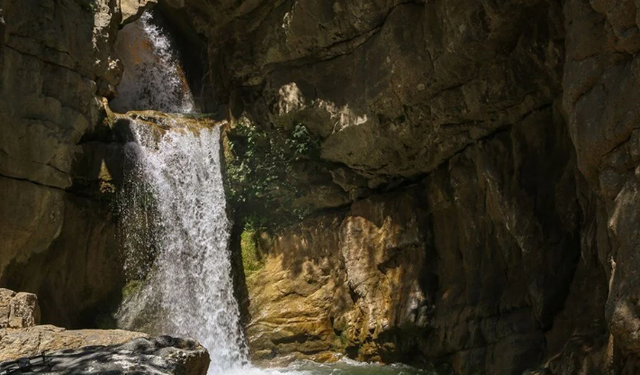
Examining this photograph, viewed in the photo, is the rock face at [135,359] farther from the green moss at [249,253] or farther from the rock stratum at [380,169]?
the green moss at [249,253]

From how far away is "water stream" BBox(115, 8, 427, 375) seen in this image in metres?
11.6

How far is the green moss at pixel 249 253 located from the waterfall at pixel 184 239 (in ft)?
1.11

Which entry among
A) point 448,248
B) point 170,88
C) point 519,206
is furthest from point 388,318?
point 170,88

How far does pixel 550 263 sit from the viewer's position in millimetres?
8180

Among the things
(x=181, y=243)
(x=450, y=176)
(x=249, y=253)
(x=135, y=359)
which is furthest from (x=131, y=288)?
(x=135, y=359)

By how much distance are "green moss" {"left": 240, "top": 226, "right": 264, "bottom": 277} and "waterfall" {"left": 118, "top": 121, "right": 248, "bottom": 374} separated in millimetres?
338

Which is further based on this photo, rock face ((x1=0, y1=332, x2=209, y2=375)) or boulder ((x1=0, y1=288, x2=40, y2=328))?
boulder ((x1=0, y1=288, x2=40, y2=328))

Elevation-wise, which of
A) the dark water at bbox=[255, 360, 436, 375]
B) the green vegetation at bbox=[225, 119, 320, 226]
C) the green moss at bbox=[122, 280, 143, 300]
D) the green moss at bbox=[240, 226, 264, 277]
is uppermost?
the green vegetation at bbox=[225, 119, 320, 226]

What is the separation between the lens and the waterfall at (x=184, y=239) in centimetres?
1168

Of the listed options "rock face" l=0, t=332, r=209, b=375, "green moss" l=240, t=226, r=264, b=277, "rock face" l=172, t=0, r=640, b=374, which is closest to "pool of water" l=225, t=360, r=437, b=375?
"rock face" l=172, t=0, r=640, b=374

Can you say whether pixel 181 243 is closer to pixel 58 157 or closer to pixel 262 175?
pixel 262 175

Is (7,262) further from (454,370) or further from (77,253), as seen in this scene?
(454,370)

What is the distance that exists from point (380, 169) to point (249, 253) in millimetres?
3119

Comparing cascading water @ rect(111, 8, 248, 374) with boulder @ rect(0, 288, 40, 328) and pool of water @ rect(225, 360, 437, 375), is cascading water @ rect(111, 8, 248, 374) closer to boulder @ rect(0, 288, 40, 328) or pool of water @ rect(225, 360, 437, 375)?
pool of water @ rect(225, 360, 437, 375)
